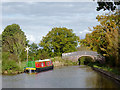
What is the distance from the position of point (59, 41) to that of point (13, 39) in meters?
13.3

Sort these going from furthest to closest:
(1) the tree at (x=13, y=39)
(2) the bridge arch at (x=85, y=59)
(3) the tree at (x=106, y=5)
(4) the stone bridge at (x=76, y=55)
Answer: (2) the bridge arch at (x=85, y=59) → (4) the stone bridge at (x=76, y=55) → (1) the tree at (x=13, y=39) → (3) the tree at (x=106, y=5)

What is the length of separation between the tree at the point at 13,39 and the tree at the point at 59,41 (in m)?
6.81

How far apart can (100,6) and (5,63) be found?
645 inches

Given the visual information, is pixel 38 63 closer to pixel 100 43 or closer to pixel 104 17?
pixel 100 43

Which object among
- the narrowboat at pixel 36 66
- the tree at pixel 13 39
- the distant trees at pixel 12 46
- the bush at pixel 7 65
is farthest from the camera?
the tree at pixel 13 39

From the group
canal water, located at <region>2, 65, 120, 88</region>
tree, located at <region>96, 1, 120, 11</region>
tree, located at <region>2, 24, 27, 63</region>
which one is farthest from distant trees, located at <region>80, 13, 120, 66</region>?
tree, located at <region>2, 24, 27, 63</region>

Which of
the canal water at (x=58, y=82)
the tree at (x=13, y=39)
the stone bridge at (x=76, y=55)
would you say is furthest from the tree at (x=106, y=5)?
the stone bridge at (x=76, y=55)

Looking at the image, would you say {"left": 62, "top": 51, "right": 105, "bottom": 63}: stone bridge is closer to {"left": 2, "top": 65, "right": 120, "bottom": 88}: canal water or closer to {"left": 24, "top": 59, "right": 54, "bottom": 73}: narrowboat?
{"left": 24, "top": 59, "right": 54, "bottom": 73}: narrowboat

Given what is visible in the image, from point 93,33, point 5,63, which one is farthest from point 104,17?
point 5,63

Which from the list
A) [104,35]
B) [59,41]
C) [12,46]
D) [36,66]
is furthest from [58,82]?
[59,41]

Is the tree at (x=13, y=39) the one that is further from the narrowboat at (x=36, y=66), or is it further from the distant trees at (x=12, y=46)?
the narrowboat at (x=36, y=66)

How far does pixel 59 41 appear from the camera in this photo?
6322 cm

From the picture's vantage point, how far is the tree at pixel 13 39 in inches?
1988

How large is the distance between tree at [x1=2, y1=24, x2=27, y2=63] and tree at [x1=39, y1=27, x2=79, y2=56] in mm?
6813
